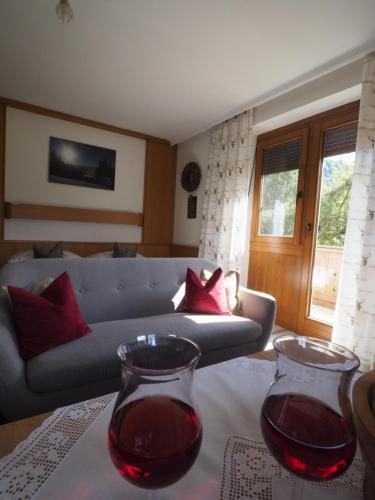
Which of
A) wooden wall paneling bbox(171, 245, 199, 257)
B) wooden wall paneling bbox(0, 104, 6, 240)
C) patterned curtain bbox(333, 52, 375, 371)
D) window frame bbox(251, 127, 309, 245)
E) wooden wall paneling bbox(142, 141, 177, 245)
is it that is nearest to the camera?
patterned curtain bbox(333, 52, 375, 371)

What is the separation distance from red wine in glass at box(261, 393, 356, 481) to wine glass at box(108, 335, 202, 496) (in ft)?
0.37

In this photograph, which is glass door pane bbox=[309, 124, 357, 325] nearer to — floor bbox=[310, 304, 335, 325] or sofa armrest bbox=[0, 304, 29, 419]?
floor bbox=[310, 304, 335, 325]

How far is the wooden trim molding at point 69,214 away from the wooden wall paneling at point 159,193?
24cm

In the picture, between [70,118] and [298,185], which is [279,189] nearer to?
[298,185]

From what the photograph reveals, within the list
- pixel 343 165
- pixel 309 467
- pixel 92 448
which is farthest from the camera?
pixel 343 165

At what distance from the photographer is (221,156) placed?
3668 mm

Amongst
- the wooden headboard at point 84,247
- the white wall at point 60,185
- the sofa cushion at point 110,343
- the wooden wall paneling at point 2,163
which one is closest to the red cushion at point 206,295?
the sofa cushion at point 110,343

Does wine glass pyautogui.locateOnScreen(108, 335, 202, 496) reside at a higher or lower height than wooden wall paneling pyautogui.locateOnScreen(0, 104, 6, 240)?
lower

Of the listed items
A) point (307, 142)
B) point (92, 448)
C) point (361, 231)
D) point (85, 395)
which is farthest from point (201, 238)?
point (92, 448)

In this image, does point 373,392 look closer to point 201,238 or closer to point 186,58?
point 186,58

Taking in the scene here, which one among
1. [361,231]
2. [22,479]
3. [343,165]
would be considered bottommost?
[22,479]

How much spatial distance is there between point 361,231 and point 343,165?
84 cm

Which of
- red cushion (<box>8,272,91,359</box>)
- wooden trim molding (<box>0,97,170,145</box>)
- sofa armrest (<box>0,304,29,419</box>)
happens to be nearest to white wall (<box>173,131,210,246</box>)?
wooden trim molding (<box>0,97,170,145</box>)

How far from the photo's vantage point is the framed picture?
3895 mm
